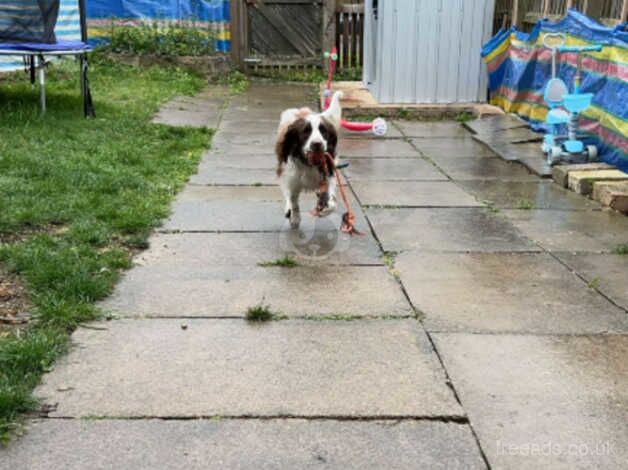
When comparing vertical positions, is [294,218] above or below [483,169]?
above

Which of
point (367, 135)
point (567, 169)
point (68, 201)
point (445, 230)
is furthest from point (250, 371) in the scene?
point (367, 135)

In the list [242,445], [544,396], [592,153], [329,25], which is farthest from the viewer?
[329,25]

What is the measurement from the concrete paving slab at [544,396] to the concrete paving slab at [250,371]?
0.48 feet

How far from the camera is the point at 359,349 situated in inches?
138

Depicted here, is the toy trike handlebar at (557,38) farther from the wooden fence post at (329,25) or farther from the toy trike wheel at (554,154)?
the wooden fence post at (329,25)

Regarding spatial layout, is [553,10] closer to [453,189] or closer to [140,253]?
[453,189]

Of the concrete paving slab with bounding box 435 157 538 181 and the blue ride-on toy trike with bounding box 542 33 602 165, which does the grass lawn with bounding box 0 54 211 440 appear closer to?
the concrete paving slab with bounding box 435 157 538 181

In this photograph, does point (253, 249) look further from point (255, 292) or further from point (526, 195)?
point (526, 195)

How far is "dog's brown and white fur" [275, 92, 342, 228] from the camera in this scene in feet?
16.4

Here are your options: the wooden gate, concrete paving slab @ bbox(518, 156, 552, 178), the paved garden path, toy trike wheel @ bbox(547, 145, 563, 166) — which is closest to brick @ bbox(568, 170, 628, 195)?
the paved garden path

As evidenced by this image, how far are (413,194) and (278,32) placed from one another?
9.48 m

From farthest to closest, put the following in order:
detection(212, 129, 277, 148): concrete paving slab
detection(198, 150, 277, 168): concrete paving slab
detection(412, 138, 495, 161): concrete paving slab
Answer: detection(212, 129, 277, 148): concrete paving slab → detection(412, 138, 495, 161): concrete paving slab → detection(198, 150, 277, 168): concrete paving slab

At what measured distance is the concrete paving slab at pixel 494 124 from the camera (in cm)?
970

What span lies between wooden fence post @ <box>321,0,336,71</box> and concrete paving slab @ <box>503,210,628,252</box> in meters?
9.87
